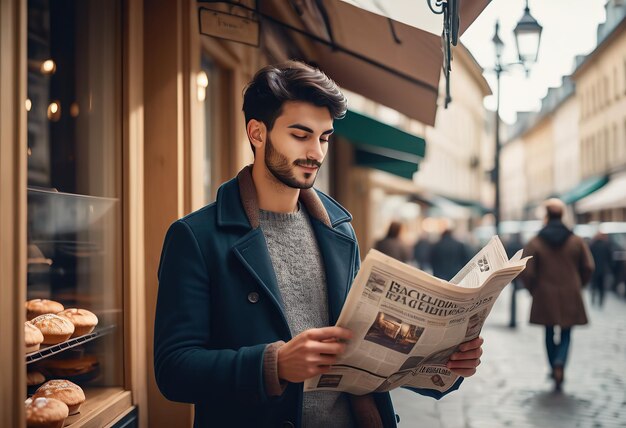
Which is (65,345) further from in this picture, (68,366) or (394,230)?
(394,230)

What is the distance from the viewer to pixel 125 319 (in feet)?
13.0

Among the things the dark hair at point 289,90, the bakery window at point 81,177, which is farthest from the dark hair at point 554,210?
the dark hair at point 289,90

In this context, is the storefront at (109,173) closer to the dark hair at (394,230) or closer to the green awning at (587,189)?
the dark hair at (394,230)

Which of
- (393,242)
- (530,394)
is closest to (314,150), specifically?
(530,394)

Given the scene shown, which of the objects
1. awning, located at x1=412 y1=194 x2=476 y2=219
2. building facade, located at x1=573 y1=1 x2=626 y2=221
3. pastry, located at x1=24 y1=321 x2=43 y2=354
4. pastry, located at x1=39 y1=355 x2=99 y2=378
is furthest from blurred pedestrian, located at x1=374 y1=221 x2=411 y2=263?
building facade, located at x1=573 y1=1 x2=626 y2=221

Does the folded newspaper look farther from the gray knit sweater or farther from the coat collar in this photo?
the coat collar

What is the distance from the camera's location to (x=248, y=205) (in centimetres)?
229

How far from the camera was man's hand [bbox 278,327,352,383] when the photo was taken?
1.86 metres

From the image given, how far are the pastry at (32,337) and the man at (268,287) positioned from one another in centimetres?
100

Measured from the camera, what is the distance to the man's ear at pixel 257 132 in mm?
2275

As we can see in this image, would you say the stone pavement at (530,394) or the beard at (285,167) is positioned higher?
the beard at (285,167)

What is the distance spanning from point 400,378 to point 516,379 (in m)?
6.86

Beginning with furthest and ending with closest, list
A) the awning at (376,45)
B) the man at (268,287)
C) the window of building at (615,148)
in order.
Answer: the window of building at (615,148), the awning at (376,45), the man at (268,287)

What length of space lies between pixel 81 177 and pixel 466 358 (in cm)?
240
